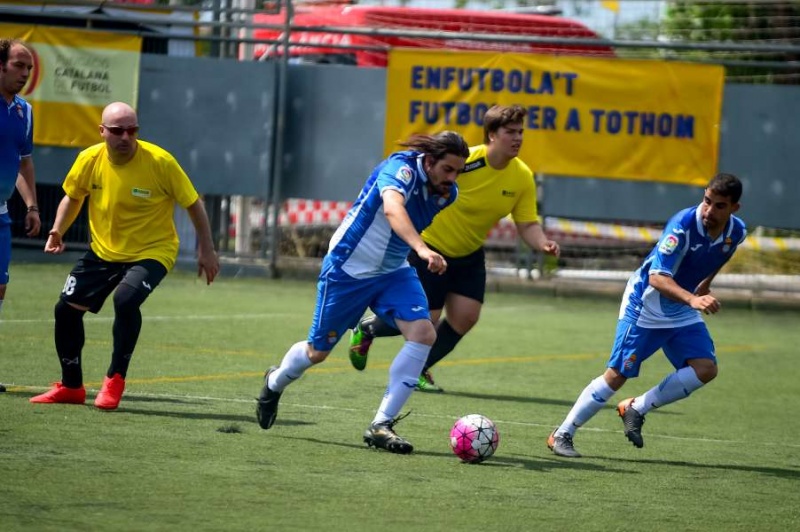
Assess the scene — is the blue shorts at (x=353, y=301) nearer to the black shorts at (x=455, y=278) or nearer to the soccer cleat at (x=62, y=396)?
the soccer cleat at (x=62, y=396)

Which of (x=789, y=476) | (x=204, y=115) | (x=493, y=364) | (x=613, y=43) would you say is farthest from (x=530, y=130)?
(x=789, y=476)

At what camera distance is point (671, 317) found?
8.51m

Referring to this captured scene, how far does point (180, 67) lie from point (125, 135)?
10382 mm

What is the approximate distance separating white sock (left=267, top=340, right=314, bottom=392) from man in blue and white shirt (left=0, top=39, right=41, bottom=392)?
198cm

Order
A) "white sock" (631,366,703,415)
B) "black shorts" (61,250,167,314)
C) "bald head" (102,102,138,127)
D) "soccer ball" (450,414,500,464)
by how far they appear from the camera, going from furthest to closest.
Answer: "black shorts" (61,250,167,314) → "bald head" (102,102,138,127) → "white sock" (631,366,703,415) → "soccer ball" (450,414,500,464)

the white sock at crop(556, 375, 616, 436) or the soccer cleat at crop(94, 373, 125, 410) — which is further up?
the white sock at crop(556, 375, 616, 436)

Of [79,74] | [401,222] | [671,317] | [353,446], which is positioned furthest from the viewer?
[79,74]

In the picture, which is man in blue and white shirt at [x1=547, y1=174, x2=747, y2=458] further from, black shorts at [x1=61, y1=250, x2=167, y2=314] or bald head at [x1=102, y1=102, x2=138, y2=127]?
bald head at [x1=102, y1=102, x2=138, y2=127]

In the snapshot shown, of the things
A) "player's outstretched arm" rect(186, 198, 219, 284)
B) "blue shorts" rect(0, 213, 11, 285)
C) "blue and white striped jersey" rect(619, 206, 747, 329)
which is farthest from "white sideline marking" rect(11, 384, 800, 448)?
"blue and white striped jersey" rect(619, 206, 747, 329)

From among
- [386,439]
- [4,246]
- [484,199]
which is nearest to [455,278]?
[484,199]

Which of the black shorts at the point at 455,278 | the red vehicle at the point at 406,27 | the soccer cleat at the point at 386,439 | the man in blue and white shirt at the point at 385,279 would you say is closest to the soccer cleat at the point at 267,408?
the man in blue and white shirt at the point at 385,279

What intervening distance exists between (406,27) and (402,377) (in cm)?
1414

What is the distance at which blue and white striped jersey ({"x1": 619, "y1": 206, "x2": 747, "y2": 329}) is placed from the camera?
830 centimetres

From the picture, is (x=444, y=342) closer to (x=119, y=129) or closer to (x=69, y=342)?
(x=69, y=342)
